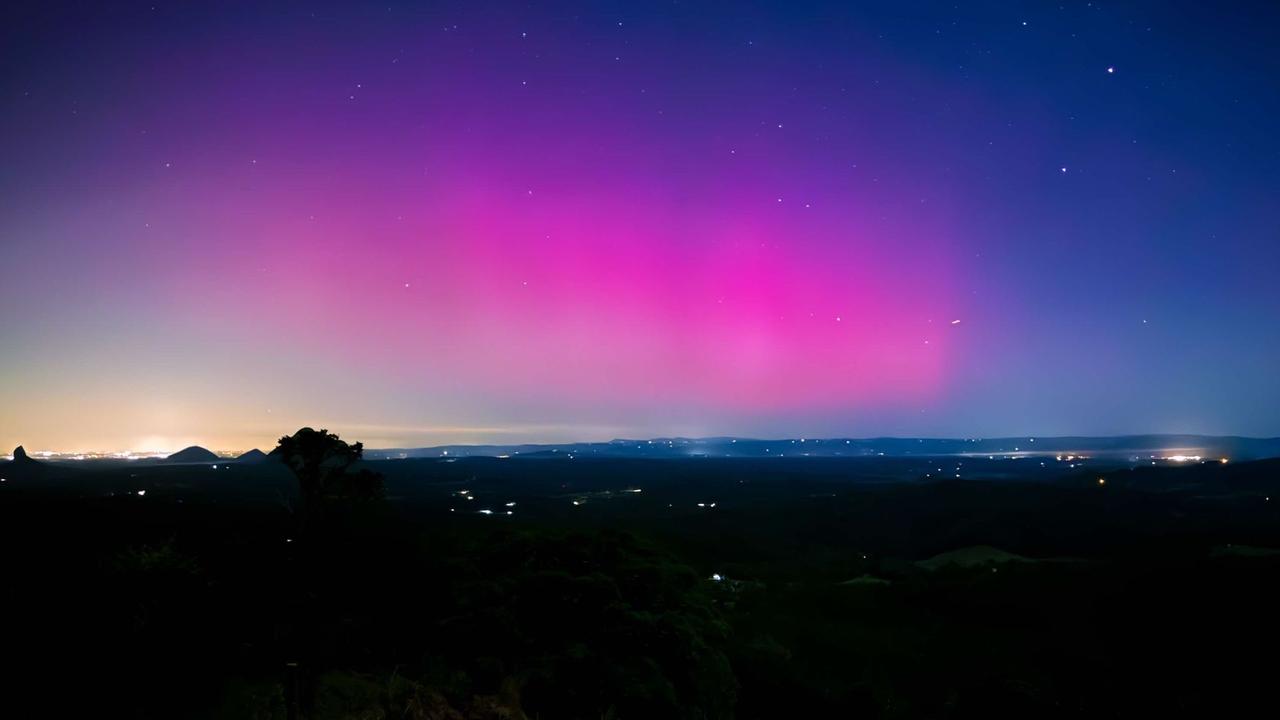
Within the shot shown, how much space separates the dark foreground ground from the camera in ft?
39.4

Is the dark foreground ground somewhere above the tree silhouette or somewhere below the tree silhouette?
below

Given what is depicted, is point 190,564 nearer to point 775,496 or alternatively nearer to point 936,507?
point 936,507

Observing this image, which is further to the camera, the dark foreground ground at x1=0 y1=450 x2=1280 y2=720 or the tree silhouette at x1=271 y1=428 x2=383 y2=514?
the dark foreground ground at x1=0 y1=450 x2=1280 y2=720

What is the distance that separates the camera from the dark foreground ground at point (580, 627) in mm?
12016

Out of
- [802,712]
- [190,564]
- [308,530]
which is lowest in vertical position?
[802,712]

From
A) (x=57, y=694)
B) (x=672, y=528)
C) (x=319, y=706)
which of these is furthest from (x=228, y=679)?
(x=672, y=528)

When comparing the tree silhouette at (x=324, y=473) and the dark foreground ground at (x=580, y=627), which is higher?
the tree silhouette at (x=324, y=473)

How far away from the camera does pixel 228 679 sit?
14453 mm

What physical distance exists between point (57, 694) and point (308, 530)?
665cm

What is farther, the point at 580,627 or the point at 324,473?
the point at 580,627

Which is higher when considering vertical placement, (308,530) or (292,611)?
(308,530)

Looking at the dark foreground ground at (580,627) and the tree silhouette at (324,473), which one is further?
the dark foreground ground at (580,627)

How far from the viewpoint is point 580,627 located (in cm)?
1309

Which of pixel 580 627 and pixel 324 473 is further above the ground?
pixel 324 473
